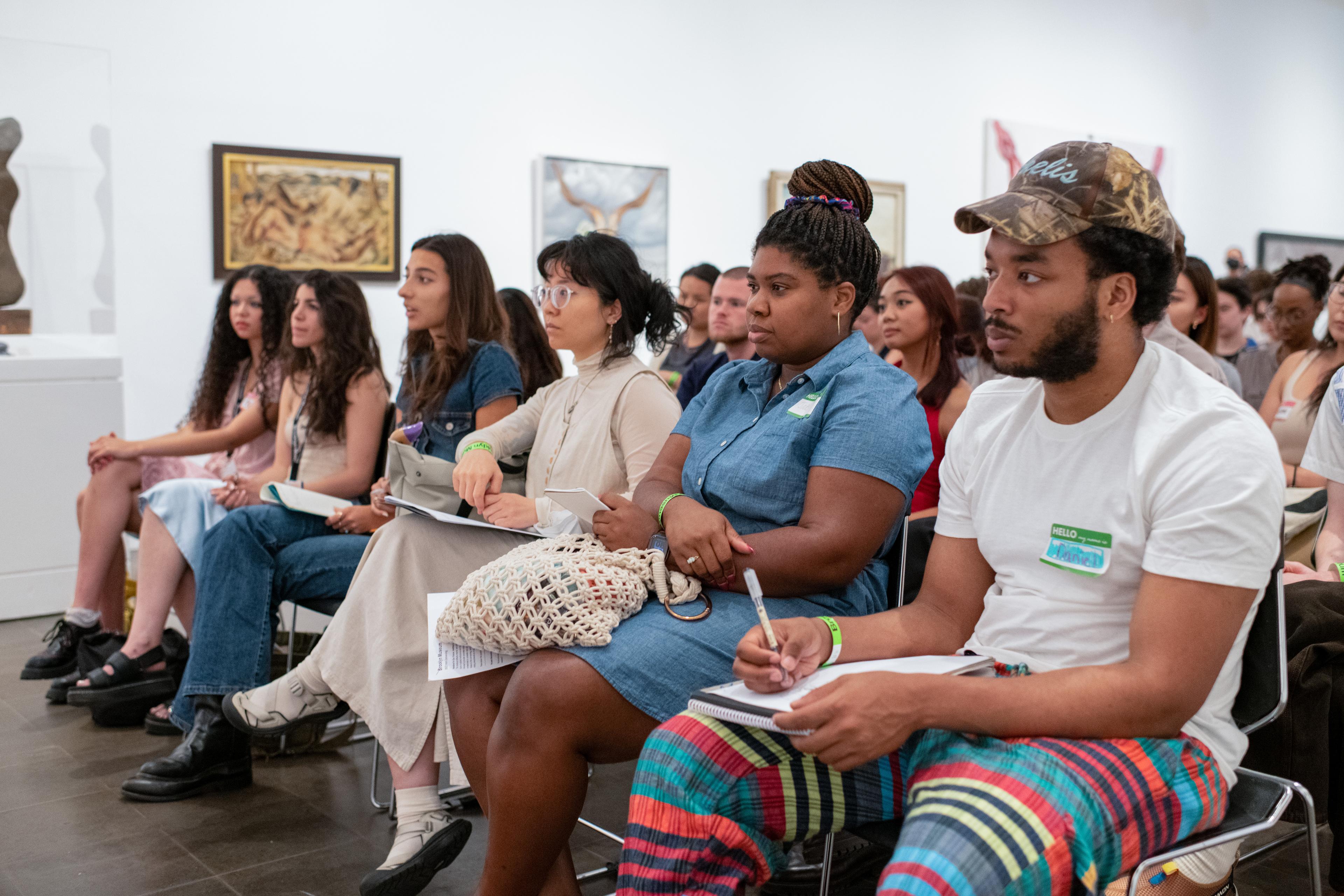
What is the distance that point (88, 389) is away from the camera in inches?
187

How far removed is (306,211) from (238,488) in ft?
8.41

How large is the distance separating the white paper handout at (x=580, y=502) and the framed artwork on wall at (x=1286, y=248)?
8.83 metres

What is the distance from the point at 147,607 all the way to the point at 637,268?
6.07 ft

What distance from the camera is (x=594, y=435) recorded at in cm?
246

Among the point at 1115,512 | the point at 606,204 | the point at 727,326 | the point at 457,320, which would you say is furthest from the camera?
the point at 606,204

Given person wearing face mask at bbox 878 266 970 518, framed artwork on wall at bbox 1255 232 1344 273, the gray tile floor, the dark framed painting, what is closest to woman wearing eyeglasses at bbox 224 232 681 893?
the gray tile floor

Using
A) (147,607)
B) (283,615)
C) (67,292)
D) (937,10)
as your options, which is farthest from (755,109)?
(147,607)

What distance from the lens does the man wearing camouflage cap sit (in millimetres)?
1217

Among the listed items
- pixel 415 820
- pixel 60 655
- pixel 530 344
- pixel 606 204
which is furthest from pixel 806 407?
pixel 606 204

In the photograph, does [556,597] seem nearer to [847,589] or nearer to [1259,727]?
[847,589]

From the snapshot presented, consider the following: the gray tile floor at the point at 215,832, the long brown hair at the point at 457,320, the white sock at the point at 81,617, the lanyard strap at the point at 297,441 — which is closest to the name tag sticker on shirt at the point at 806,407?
the gray tile floor at the point at 215,832

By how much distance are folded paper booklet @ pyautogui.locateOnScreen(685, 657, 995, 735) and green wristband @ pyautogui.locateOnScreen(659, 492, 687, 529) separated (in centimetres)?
44

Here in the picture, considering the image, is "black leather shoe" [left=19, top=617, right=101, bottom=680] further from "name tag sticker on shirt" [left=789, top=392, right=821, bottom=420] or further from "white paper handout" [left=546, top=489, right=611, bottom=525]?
"name tag sticker on shirt" [left=789, top=392, right=821, bottom=420]

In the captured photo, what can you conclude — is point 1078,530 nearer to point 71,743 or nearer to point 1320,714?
point 1320,714
